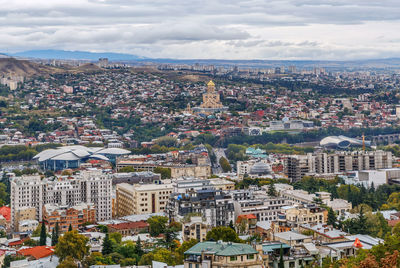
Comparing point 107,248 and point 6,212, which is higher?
point 107,248

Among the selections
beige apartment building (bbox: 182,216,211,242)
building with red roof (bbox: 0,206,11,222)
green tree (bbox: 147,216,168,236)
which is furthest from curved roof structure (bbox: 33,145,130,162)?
beige apartment building (bbox: 182,216,211,242)

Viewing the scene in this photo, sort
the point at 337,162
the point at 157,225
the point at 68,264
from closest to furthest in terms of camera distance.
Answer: the point at 68,264 < the point at 157,225 < the point at 337,162

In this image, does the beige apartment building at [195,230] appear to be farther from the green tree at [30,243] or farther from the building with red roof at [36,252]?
Result: the green tree at [30,243]

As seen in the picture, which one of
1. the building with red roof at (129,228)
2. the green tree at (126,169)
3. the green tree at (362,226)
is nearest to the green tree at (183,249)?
the green tree at (362,226)

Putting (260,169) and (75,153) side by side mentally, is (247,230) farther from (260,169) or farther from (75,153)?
(75,153)

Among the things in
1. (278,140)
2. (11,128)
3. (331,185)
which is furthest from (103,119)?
(331,185)

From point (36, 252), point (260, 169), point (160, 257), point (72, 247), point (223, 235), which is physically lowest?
point (260, 169)

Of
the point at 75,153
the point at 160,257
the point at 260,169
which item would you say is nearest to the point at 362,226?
the point at 160,257
